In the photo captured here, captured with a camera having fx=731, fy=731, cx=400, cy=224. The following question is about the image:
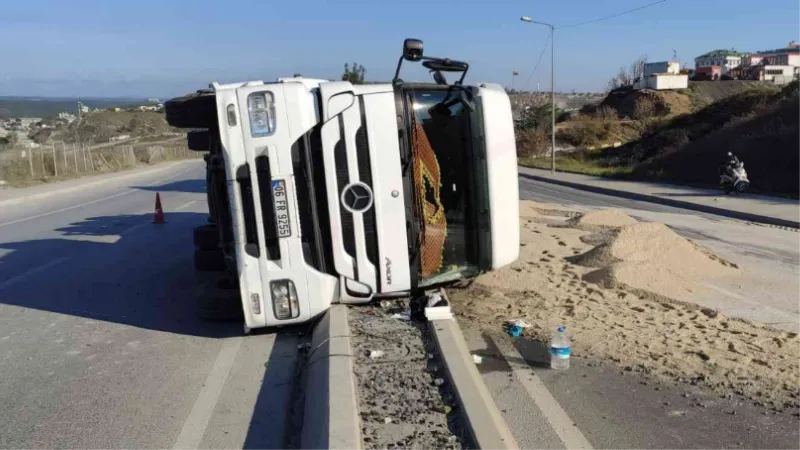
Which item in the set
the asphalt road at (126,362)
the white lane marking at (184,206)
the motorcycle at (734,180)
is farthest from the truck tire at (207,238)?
the motorcycle at (734,180)

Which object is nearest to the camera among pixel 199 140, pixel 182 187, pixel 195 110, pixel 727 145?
pixel 195 110

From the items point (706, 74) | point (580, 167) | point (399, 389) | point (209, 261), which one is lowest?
point (580, 167)

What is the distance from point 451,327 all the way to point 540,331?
3.33ft

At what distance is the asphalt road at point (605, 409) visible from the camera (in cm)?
429

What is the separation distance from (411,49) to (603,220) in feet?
24.9

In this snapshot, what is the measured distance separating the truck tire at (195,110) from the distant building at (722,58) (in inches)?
6669

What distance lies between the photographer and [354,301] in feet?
20.7

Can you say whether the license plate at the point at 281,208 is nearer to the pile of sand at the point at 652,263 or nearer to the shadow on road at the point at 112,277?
the shadow on road at the point at 112,277

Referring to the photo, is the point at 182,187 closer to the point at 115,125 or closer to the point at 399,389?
the point at 399,389

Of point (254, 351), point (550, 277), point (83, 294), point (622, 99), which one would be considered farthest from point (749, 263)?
point (622, 99)

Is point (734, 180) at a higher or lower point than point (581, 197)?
higher

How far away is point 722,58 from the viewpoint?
557ft

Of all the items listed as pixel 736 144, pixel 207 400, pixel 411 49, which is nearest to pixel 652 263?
pixel 411 49

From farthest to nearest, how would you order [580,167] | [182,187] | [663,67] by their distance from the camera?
[663,67] < [580,167] < [182,187]
